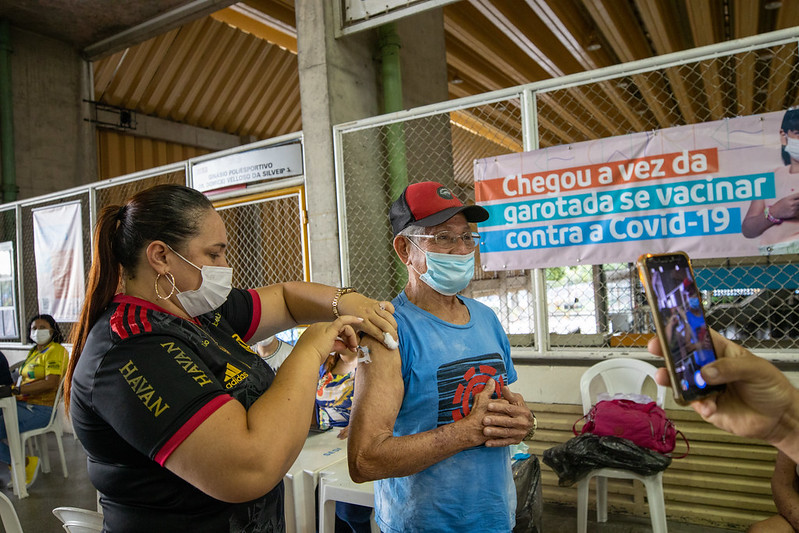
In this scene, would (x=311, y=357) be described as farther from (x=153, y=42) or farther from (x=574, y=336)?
(x=153, y=42)

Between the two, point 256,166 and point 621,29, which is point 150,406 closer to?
point 256,166

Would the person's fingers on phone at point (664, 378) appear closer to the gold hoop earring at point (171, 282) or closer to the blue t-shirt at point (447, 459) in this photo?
the blue t-shirt at point (447, 459)

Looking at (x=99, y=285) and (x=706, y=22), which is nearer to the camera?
(x=99, y=285)

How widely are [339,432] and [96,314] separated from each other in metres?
1.96

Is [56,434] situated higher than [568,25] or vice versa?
[568,25]

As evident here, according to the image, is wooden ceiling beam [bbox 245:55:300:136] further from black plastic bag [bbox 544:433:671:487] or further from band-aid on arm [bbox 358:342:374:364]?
band-aid on arm [bbox 358:342:374:364]

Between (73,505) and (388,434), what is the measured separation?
144 inches

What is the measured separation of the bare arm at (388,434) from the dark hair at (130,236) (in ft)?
2.00

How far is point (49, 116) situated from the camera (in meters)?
7.25

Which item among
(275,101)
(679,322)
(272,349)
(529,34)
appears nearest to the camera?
(679,322)

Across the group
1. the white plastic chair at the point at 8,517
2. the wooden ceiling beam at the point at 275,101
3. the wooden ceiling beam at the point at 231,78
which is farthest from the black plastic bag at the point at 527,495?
the wooden ceiling beam at the point at 275,101

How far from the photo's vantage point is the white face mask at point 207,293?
1.35m

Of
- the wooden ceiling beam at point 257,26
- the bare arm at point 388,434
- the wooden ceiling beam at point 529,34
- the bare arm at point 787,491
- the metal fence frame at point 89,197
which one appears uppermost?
the wooden ceiling beam at point 257,26

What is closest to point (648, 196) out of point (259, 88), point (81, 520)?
point (81, 520)
